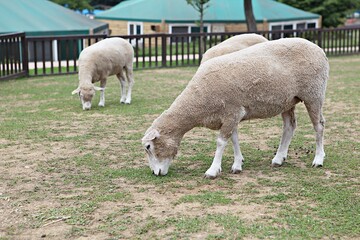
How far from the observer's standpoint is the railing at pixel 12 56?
1493 cm

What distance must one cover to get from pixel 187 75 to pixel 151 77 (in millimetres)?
965

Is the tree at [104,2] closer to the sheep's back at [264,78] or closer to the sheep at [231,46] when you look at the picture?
the sheep at [231,46]

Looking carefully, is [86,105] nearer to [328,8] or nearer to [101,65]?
[101,65]

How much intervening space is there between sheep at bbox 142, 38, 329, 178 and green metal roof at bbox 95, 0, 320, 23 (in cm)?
2120

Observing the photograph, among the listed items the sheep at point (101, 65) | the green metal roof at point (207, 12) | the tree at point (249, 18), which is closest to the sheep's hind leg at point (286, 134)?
the sheep at point (101, 65)

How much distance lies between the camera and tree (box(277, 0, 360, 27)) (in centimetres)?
3150

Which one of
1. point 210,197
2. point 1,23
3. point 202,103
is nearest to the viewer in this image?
point 210,197

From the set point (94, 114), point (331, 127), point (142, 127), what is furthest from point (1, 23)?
point (331, 127)

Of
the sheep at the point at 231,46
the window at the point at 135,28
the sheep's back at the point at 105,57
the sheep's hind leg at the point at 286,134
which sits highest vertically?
the sheep at the point at 231,46

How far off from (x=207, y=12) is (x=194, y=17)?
69 cm

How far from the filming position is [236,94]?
19.4 ft

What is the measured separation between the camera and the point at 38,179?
20.2ft

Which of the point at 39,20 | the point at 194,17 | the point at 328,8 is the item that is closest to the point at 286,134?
the point at 39,20

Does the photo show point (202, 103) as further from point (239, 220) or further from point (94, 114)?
point (94, 114)
